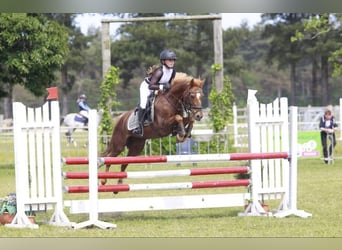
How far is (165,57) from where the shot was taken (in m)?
7.22

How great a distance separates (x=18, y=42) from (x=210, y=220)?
8.04m

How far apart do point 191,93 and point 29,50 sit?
24.9 ft

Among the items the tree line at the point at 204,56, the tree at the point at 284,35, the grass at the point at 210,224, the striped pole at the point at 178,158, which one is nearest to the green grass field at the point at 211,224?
the grass at the point at 210,224

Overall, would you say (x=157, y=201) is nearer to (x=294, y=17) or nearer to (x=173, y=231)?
(x=173, y=231)

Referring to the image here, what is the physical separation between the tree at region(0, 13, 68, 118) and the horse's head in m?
7.05

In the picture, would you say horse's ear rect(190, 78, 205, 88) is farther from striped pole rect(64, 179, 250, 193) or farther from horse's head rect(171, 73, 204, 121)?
striped pole rect(64, 179, 250, 193)

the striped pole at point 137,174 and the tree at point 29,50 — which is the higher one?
the tree at point 29,50

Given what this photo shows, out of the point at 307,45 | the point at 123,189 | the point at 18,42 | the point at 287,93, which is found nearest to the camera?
the point at 123,189

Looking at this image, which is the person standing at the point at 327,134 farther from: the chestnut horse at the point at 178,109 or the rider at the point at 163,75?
the rider at the point at 163,75

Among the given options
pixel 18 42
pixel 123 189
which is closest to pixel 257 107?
pixel 123 189

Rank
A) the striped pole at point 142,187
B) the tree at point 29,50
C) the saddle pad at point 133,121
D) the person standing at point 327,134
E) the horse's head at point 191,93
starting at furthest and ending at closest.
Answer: the person standing at point 327,134 < the tree at point 29,50 < the saddle pad at point 133,121 < the horse's head at point 191,93 < the striped pole at point 142,187

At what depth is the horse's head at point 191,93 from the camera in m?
7.02

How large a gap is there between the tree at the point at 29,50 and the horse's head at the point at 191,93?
7054 millimetres

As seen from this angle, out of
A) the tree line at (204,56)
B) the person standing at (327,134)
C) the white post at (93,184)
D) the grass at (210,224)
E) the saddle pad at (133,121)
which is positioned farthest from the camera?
the tree line at (204,56)
